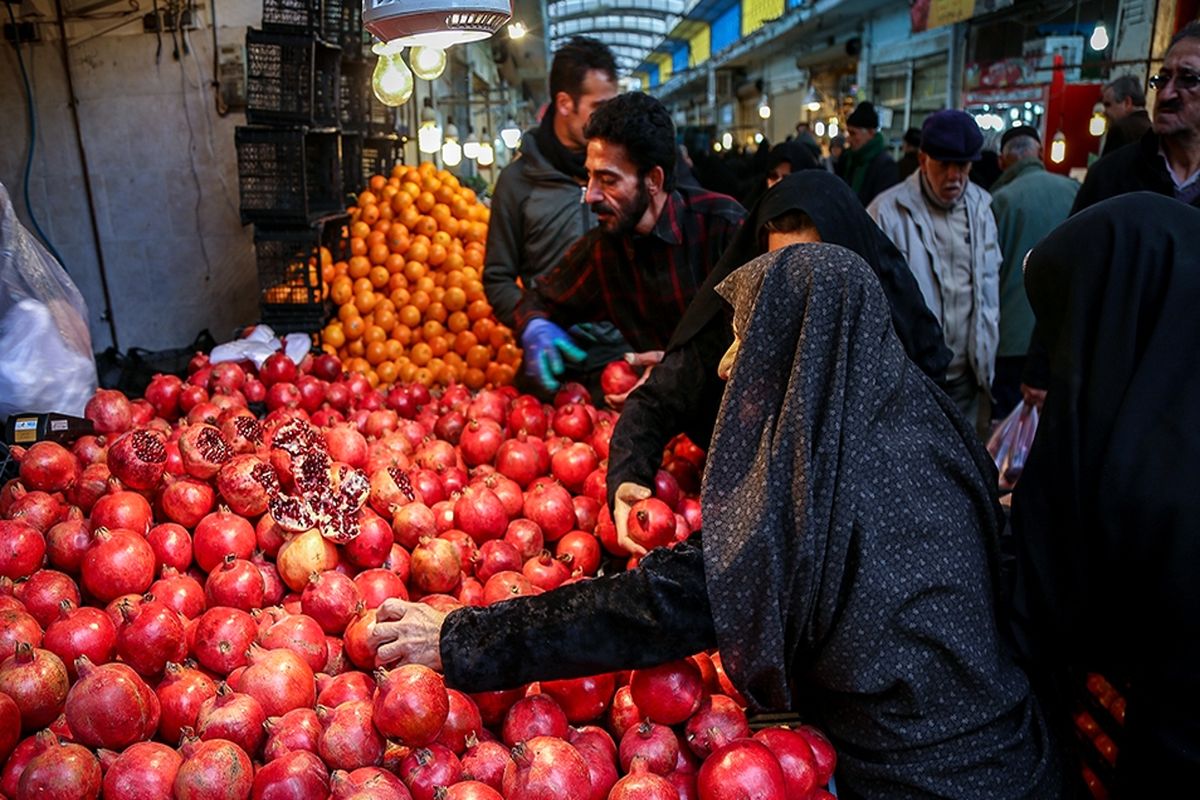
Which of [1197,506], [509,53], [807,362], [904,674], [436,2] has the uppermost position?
[509,53]

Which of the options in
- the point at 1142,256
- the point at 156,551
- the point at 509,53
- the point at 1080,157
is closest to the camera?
the point at 1142,256

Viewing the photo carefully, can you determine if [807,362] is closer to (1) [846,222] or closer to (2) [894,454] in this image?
(2) [894,454]

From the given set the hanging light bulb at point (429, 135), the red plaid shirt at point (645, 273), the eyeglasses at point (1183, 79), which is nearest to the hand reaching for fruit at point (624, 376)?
the red plaid shirt at point (645, 273)

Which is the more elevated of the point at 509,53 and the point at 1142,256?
the point at 509,53

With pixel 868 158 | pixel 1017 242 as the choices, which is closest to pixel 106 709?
pixel 1017 242

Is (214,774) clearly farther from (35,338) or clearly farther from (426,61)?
(426,61)

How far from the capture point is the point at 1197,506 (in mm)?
1396

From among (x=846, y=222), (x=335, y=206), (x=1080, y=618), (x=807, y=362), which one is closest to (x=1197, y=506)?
(x=1080, y=618)

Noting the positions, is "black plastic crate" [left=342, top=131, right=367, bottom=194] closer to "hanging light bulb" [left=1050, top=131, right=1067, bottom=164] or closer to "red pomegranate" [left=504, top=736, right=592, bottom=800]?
"red pomegranate" [left=504, top=736, right=592, bottom=800]

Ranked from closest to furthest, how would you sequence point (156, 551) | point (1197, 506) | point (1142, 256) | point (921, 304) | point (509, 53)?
point (1197, 506) < point (1142, 256) < point (156, 551) < point (921, 304) < point (509, 53)

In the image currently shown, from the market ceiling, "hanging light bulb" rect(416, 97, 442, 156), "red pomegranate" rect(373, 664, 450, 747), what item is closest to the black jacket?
"red pomegranate" rect(373, 664, 450, 747)

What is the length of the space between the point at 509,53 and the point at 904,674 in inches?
801

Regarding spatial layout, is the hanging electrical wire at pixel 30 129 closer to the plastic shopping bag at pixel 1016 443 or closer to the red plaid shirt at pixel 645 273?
the red plaid shirt at pixel 645 273

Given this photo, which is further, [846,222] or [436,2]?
[846,222]
